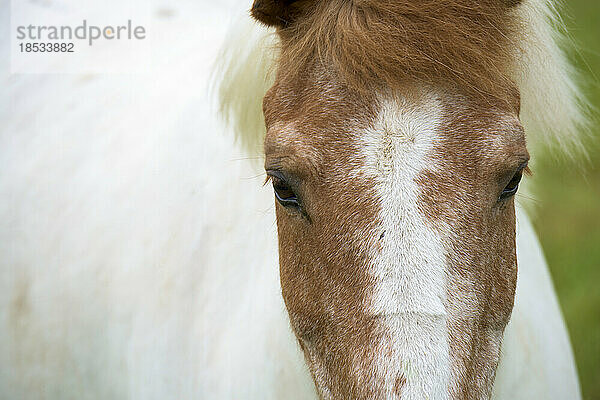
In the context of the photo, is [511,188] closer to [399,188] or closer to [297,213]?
[399,188]

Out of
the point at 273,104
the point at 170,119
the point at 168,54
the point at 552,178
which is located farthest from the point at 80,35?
the point at 552,178

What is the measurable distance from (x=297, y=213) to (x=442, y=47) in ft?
1.78

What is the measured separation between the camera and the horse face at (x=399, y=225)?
1357mm

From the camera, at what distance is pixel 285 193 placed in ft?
5.48

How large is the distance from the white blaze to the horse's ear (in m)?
0.49

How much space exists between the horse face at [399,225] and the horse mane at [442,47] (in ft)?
0.13

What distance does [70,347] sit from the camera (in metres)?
2.61

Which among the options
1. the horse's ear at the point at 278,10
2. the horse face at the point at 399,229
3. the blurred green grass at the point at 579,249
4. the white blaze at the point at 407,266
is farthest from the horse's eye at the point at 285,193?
the blurred green grass at the point at 579,249

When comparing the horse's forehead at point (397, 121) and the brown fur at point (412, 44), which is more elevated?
the brown fur at point (412, 44)

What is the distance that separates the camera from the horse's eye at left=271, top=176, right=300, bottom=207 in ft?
5.41

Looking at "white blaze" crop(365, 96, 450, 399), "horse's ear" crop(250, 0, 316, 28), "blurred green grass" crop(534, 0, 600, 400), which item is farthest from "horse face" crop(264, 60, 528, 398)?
"blurred green grass" crop(534, 0, 600, 400)

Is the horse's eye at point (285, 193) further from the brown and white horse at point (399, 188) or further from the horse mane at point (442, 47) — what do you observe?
the horse mane at point (442, 47)

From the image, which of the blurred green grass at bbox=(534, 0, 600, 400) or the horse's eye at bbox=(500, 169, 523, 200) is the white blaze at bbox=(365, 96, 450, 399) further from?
the blurred green grass at bbox=(534, 0, 600, 400)

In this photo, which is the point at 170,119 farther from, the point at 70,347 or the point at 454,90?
the point at 454,90
